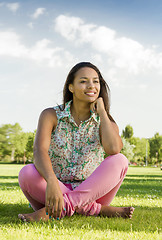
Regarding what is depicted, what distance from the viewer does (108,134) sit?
11.8ft

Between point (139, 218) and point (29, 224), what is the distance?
4.19ft

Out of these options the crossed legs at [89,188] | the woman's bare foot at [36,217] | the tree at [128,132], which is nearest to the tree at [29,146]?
the tree at [128,132]

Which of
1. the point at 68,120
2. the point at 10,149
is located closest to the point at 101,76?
the point at 68,120

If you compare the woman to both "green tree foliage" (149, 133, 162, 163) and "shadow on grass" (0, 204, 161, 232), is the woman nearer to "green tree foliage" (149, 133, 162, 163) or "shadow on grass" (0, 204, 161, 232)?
"shadow on grass" (0, 204, 161, 232)

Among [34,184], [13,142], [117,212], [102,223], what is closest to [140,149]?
[13,142]

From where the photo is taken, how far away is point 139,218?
3553mm

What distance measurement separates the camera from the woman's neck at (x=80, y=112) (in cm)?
395

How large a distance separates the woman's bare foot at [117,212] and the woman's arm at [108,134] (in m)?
0.63

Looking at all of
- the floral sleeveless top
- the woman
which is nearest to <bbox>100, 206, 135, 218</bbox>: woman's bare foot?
the woman

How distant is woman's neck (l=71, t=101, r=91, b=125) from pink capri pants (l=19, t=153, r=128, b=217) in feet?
2.19

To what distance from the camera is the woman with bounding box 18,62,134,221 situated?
3.41 meters

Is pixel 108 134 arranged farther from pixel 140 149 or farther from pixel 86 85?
pixel 140 149

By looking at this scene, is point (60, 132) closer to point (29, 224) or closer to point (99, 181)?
point (99, 181)

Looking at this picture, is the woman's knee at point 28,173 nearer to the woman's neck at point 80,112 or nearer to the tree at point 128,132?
the woman's neck at point 80,112
